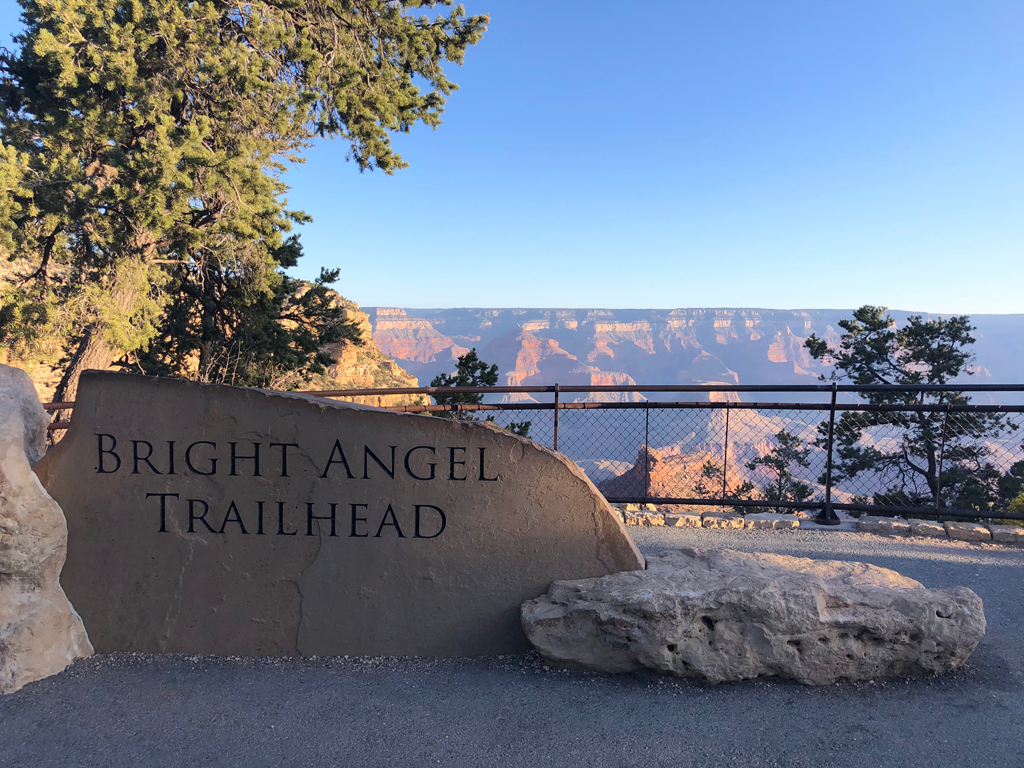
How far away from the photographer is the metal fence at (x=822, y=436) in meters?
5.21

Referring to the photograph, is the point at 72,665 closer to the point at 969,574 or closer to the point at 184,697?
the point at 184,697

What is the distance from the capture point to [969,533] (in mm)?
5090

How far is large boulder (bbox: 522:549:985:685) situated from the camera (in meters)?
2.70

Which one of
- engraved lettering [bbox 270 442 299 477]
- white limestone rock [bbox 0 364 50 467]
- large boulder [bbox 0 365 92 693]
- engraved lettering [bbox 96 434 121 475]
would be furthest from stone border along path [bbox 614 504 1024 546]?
white limestone rock [bbox 0 364 50 467]

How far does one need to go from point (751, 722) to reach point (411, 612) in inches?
66.1

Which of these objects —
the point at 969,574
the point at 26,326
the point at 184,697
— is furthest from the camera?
the point at 26,326

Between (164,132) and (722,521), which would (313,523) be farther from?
(164,132)

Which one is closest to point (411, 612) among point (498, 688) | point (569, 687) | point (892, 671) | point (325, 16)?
point (498, 688)

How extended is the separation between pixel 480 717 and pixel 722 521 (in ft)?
12.2

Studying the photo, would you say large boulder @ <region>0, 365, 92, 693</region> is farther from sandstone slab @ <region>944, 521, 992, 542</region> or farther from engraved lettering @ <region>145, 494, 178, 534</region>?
sandstone slab @ <region>944, 521, 992, 542</region>

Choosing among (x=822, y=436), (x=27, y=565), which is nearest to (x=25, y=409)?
(x=27, y=565)

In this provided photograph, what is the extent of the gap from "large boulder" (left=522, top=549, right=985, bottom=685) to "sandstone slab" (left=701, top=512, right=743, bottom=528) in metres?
2.68

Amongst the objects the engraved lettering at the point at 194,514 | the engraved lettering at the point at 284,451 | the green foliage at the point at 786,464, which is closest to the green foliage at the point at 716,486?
the green foliage at the point at 786,464

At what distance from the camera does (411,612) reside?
303 centimetres
